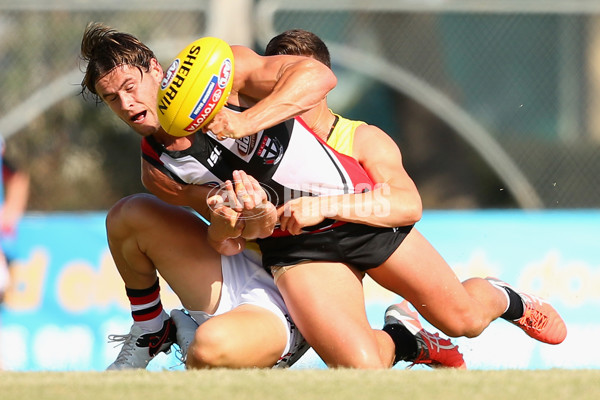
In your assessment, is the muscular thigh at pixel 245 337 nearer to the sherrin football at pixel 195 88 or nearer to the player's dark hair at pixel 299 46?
the sherrin football at pixel 195 88

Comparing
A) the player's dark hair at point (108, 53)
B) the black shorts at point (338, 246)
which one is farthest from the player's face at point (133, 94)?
the black shorts at point (338, 246)

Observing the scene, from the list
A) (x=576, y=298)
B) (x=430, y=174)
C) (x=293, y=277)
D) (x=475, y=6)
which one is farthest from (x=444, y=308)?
(x=430, y=174)

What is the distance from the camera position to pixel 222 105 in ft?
11.0

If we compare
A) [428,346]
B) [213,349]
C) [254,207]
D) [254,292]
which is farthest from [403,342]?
[254,207]

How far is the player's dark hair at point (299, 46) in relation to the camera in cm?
466

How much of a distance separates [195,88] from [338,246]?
1.11 metres

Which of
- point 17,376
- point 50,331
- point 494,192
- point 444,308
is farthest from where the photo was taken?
point 494,192

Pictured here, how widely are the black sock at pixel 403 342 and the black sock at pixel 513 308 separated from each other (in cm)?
56

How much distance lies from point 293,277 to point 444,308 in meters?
0.79

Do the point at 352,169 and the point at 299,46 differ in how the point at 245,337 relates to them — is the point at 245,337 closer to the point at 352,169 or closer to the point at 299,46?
the point at 352,169

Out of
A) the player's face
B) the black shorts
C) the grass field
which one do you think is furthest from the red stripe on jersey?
the grass field

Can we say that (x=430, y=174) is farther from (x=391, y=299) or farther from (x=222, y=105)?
(x=222, y=105)

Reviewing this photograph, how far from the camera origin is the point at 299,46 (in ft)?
15.3

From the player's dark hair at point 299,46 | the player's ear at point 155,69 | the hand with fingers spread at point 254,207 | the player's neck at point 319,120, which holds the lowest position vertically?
the hand with fingers spread at point 254,207
